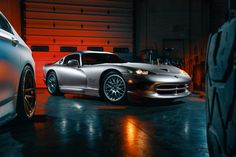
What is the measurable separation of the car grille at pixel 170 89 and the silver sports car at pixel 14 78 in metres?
2.61

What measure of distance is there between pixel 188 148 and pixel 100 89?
12.9 ft

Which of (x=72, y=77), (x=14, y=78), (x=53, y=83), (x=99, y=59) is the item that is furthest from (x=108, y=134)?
(x=53, y=83)

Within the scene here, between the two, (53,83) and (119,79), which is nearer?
(119,79)

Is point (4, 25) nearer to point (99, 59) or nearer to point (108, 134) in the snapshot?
point (108, 134)

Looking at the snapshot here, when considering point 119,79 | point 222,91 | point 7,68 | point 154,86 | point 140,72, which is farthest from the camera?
point 119,79

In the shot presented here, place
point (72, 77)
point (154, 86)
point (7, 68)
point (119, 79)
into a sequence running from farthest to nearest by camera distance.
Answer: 1. point (72, 77)
2. point (119, 79)
3. point (154, 86)
4. point (7, 68)

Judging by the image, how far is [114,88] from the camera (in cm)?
643

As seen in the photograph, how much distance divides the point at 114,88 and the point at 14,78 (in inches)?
126

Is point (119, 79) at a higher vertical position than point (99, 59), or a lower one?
lower

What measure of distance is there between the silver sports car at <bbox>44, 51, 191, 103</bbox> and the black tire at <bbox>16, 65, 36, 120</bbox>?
7.53ft

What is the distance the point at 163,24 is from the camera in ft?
43.5

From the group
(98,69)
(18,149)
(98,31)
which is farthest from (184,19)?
(18,149)

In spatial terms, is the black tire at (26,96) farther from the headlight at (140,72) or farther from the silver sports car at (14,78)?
the headlight at (140,72)

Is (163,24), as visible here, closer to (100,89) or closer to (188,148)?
(100,89)
